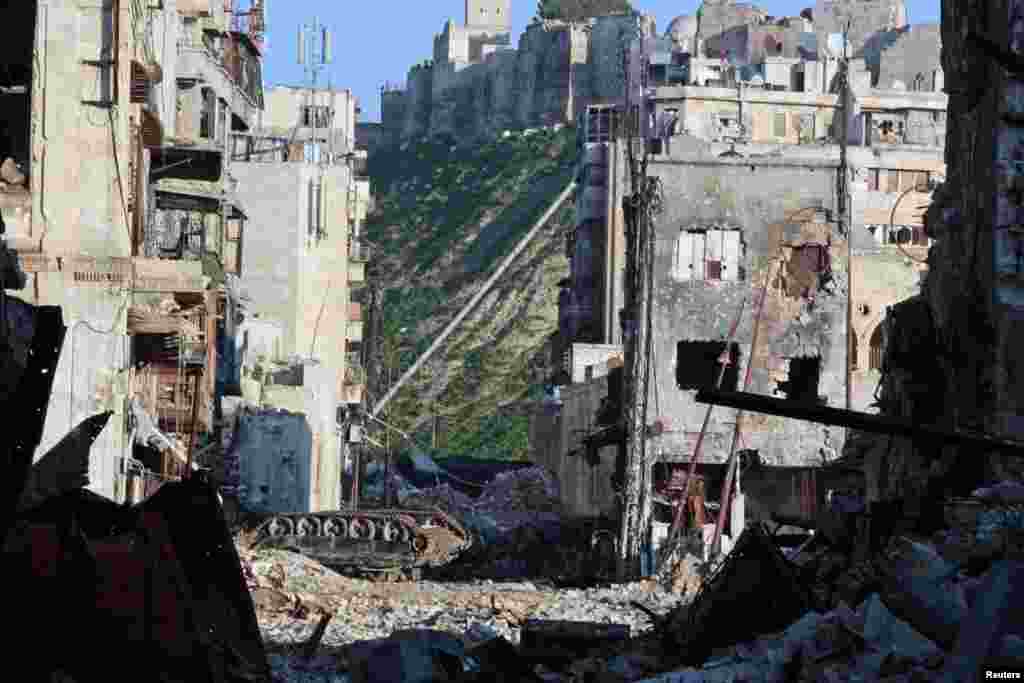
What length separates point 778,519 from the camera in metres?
23.2

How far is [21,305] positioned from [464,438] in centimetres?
9449

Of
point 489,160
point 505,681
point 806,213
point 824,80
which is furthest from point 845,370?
point 489,160

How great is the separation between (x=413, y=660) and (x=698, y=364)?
3364cm

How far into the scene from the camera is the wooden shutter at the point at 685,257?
50.1m

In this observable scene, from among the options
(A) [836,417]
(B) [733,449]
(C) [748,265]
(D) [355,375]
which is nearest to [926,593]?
(A) [836,417]

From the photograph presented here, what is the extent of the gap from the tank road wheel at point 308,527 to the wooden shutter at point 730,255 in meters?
9.71

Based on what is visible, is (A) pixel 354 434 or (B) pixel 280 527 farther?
(A) pixel 354 434

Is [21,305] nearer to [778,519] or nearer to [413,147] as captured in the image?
[778,519]

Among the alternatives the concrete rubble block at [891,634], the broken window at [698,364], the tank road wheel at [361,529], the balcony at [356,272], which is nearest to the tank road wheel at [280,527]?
the tank road wheel at [361,529]

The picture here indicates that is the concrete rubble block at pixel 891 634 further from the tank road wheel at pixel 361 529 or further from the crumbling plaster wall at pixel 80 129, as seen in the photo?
the tank road wheel at pixel 361 529

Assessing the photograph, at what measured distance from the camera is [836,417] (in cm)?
1084

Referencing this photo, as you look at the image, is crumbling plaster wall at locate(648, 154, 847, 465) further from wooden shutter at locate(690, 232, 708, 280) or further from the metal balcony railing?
the metal balcony railing

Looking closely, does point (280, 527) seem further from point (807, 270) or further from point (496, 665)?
point (496, 665)

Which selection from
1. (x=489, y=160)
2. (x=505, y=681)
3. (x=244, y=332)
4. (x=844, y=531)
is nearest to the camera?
(x=505, y=681)
